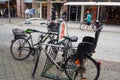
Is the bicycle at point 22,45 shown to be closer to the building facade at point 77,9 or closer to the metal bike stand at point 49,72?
the metal bike stand at point 49,72

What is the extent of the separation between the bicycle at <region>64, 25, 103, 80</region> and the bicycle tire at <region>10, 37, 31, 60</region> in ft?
6.71

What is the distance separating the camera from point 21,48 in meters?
6.23

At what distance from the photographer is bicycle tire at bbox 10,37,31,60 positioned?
6.11 metres

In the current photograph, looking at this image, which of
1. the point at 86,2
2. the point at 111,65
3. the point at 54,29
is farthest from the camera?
the point at 86,2

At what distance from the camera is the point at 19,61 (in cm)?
600

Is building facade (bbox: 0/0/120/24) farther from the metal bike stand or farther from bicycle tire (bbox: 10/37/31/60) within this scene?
the metal bike stand

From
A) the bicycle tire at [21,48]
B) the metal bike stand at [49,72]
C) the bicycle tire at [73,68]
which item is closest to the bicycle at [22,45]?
the bicycle tire at [21,48]

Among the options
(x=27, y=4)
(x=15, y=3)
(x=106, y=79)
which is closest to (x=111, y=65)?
(x=106, y=79)

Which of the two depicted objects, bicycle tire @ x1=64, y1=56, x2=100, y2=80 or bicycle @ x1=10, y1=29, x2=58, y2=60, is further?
bicycle @ x1=10, y1=29, x2=58, y2=60

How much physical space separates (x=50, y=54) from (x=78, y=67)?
0.89m

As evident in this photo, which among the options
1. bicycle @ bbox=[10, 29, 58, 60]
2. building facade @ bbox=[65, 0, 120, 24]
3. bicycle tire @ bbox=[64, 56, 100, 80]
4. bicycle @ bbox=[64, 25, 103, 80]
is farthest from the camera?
building facade @ bbox=[65, 0, 120, 24]

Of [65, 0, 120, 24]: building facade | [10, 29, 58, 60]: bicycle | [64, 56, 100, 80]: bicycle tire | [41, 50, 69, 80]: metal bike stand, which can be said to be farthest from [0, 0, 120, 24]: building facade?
[64, 56, 100, 80]: bicycle tire

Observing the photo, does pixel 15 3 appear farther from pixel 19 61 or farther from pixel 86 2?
pixel 19 61

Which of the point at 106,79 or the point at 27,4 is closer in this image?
the point at 106,79
